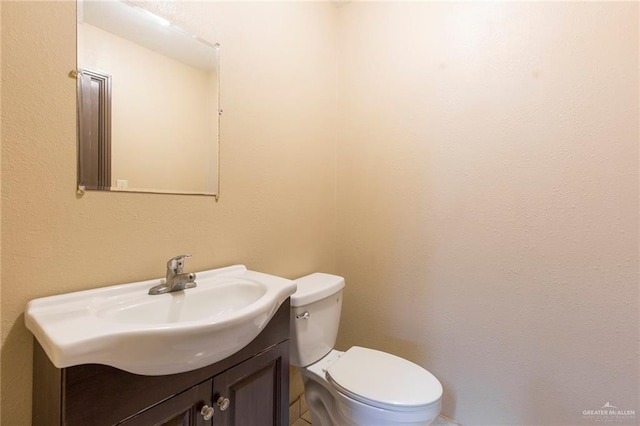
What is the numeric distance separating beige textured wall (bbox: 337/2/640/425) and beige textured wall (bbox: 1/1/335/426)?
29 centimetres

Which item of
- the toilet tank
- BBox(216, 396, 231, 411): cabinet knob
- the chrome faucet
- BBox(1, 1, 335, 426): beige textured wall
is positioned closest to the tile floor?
the toilet tank

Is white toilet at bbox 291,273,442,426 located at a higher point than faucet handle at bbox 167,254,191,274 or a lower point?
lower

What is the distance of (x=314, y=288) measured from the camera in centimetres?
122

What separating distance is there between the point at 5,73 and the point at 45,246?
1.37 feet

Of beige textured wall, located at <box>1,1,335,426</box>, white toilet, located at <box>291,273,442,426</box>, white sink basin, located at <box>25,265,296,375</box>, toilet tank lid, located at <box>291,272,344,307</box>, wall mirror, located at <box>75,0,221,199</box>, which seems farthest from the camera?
toilet tank lid, located at <box>291,272,344,307</box>

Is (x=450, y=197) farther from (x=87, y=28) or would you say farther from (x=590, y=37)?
(x=87, y=28)

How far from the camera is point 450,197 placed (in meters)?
1.34

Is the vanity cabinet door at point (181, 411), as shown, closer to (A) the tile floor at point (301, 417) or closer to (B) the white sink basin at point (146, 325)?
(B) the white sink basin at point (146, 325)

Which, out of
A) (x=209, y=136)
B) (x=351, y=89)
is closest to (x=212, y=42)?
(x=209, y=136)

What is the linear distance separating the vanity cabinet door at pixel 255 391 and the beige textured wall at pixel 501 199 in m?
0.78

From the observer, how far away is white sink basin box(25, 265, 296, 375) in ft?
1.74

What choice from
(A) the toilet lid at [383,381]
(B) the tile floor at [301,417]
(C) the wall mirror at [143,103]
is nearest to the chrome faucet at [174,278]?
(C) the wall mirror at [143,103]

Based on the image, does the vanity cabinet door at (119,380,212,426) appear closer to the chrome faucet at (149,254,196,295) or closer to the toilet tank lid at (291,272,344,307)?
the chrome faucet at (149,254,196,295)

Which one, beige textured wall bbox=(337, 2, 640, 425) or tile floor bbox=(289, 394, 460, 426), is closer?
beige textured wall bbox=(337, 2, 640, 425)
